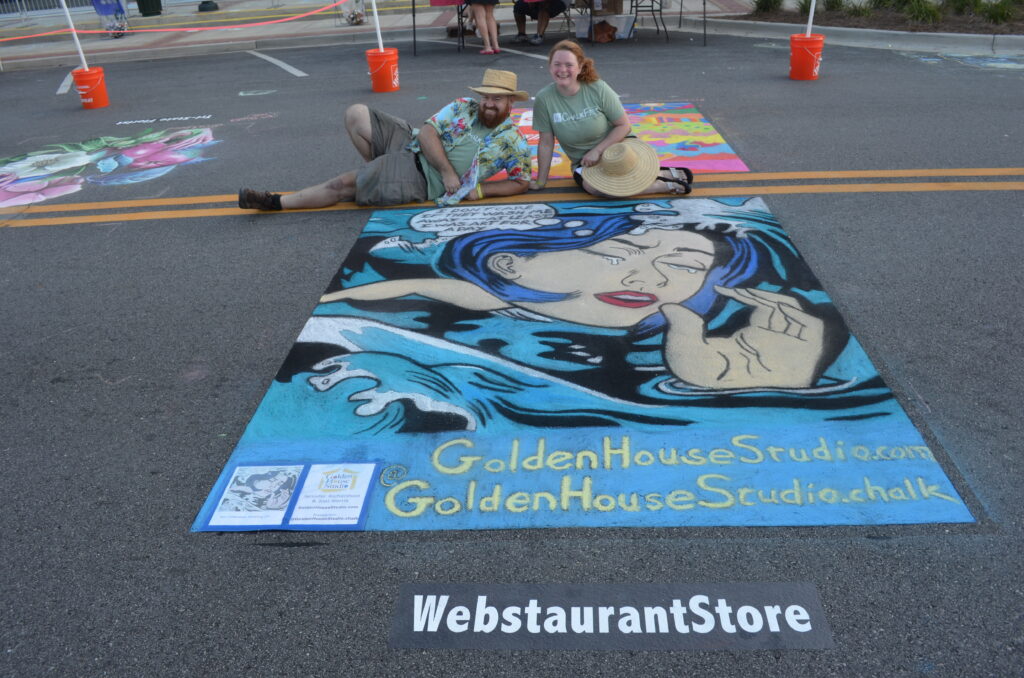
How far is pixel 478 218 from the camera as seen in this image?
5.47 meters

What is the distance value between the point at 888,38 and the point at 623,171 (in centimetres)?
798

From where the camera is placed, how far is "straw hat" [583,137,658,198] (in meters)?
5.54

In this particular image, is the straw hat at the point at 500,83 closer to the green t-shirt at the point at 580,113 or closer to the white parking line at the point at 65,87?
the green t-shirt at the point at 580,113

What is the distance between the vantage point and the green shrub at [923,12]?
449 inches

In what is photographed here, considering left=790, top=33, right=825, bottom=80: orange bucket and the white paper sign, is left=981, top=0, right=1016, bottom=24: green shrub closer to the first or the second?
left=790, top=33, right=825, bottom=80: orange bucket

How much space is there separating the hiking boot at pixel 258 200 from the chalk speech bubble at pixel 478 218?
1135 mm

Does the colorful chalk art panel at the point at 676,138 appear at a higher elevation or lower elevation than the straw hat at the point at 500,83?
lower

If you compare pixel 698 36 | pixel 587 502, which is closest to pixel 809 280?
pixel 587 502

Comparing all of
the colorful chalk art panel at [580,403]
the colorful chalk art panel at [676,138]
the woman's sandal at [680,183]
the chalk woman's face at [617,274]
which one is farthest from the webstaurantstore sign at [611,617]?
the colorful chalk art panel at [676,138]

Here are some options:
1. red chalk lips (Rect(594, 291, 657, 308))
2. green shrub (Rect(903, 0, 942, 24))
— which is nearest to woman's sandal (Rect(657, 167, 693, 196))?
red chalk lips (Rect(594, 291, 657, 308))

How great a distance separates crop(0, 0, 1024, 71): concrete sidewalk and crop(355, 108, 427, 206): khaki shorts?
6828mm

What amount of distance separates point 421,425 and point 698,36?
36.4ft

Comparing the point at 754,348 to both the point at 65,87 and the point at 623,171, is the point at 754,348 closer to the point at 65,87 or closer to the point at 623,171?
the point at 623,171

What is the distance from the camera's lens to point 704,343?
3.75m
